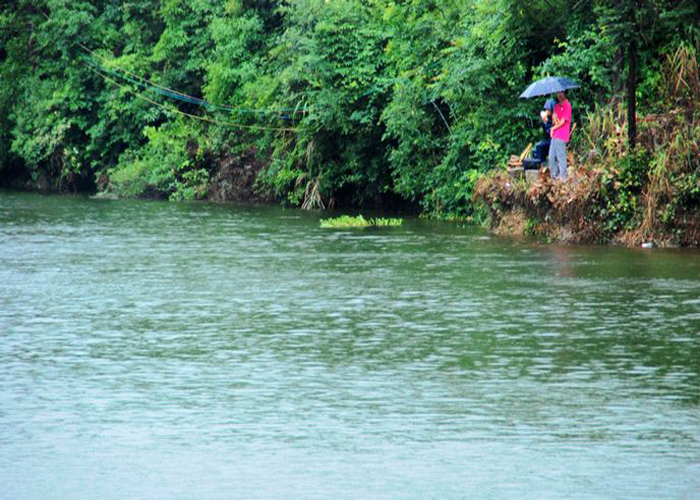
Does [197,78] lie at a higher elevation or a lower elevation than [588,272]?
higher

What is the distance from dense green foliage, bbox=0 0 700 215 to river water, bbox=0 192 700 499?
26.7ft

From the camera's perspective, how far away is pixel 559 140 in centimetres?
2488

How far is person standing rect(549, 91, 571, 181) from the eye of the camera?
81.5 feet

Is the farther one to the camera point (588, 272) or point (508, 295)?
point (588, 272)

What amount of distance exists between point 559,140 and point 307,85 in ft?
44.8

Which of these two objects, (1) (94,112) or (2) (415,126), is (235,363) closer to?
(2) (415,126)

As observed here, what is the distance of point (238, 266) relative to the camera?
20.9 m

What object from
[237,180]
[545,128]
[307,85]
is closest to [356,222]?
[545,128]

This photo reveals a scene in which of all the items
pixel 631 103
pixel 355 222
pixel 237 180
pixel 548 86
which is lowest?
pixel 355 222

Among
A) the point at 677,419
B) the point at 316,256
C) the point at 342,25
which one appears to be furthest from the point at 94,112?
the point at 677,419

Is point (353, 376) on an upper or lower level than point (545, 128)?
lower

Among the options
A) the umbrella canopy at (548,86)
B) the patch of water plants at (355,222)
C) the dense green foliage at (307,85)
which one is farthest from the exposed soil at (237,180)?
the umbrella canopy at (548,86)

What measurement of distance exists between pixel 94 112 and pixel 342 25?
664 inches

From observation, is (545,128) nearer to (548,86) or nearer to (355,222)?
(548,86)
